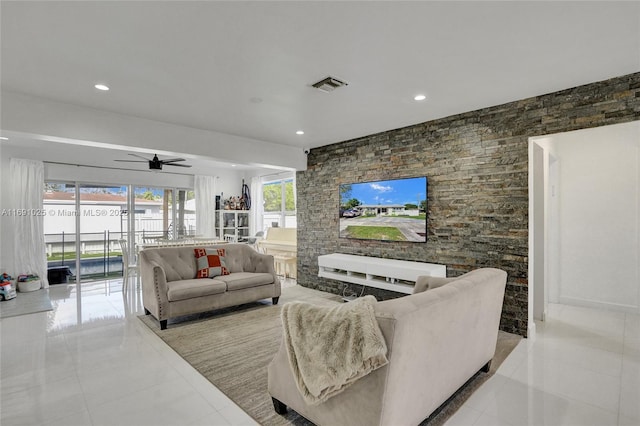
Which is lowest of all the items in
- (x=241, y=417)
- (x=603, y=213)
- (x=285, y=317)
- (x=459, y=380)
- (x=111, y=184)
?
(x=241, y=417)

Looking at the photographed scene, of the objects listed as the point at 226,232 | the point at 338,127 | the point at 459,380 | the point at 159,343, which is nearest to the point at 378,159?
the point at 338,127

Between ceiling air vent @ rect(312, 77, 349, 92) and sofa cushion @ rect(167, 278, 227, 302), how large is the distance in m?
2.73

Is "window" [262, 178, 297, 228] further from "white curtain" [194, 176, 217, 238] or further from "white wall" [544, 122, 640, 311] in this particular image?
"white wall" [544, 122, 640, 311]

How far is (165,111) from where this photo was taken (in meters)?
3.73

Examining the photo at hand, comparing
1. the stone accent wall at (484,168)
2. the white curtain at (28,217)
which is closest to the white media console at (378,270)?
the stone accent wall at (484,168)

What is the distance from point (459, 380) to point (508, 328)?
1.73 meters

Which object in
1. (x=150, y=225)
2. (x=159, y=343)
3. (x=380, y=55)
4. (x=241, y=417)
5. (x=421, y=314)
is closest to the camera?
(x=421, y=314)

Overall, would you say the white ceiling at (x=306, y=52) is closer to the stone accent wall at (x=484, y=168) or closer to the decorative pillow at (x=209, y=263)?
the stone accent wall at (x=484, y=168)

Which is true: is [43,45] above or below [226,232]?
above

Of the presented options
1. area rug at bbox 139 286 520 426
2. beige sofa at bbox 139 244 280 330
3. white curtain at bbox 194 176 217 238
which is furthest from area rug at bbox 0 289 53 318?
white curtain at bbox 194 176 217 238

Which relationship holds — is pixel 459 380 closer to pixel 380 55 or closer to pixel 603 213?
pixel 380 55

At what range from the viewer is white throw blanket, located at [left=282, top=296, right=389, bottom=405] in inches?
59.7

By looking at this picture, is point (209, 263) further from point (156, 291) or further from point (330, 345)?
point (330, 345)

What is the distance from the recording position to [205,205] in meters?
8.22
